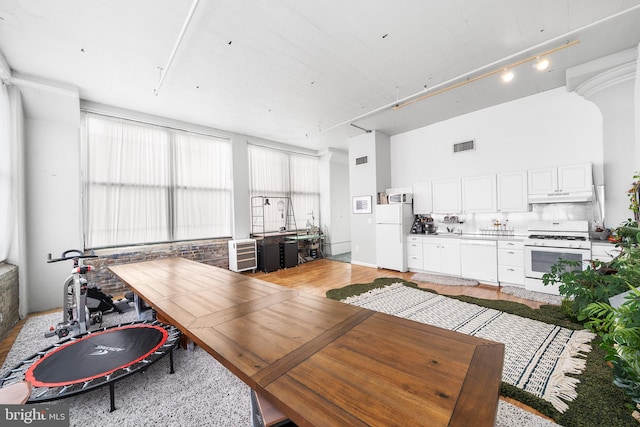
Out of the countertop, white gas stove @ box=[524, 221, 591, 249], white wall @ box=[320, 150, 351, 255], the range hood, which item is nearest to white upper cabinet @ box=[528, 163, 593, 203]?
the range hood

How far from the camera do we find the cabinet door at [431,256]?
5.27m

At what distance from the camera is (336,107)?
4895mm

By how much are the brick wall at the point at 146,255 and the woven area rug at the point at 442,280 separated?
4460mm

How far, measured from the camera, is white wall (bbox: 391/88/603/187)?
4109mm

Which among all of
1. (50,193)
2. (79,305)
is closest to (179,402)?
(79,305)

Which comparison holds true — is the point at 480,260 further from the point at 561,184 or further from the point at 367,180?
the point at 367,180

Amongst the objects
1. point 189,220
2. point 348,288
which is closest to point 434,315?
point 348,288

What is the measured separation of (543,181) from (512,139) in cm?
106

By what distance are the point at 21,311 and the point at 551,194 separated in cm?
840

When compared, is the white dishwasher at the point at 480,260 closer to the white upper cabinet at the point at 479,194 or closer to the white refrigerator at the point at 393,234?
the white upper cabinet at the point at 479,194

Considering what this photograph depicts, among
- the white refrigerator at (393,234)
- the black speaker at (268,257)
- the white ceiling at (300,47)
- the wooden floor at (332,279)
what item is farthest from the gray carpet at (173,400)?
the white refrigerator at (393,234)

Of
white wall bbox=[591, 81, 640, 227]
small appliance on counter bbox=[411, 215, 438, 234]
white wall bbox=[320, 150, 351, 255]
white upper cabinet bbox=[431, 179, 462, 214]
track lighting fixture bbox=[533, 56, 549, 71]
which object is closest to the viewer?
track lighting fixture bbox=[533, 56, 549, 71]

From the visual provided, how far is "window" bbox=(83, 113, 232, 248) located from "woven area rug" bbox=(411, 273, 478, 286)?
460 cm

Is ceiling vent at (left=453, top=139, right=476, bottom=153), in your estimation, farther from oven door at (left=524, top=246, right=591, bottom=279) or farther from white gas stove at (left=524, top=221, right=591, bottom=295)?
oven door at (left=524, top=246, right=591, bottom=279)
